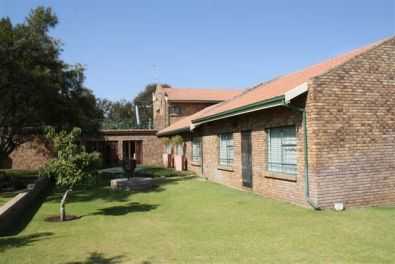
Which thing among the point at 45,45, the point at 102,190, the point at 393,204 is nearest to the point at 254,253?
the point at 393,204

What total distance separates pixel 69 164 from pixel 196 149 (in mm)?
12279

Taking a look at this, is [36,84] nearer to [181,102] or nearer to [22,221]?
[22,221]

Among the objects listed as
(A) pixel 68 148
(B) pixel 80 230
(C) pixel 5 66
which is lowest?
(B) pixel 80 230

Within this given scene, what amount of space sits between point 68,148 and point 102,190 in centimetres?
644

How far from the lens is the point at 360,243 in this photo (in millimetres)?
6500

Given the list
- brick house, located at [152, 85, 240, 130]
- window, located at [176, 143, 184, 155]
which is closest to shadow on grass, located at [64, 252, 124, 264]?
window, located at [176, 143, 184, 155]

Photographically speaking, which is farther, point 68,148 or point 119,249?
point 68,148

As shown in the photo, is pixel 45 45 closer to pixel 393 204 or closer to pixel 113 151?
pixel 393 204

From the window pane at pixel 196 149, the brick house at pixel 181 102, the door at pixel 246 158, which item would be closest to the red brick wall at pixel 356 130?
the door at pixel 246 158

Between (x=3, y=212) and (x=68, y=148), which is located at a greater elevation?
(x=68, y=148)

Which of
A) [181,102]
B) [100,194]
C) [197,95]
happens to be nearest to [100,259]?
[100,194]

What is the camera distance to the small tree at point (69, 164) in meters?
9.68

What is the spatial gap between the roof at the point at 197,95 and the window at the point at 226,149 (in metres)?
18.4

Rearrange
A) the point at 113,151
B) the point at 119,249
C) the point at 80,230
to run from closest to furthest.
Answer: the point at 119,249
the point at 80,230
the point at 113,151
